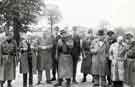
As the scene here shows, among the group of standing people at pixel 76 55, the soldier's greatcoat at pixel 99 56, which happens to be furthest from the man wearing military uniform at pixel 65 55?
the soldier's greatcoat at pixel 99 56

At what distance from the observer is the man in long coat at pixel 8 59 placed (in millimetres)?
9320

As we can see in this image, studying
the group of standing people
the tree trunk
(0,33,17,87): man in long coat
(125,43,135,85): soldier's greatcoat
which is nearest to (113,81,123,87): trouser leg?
the group of standing people

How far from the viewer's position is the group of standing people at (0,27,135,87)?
8.72 m

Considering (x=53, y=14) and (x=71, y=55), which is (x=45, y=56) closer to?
(x=71, y=55)

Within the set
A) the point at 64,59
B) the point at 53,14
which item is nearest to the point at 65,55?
the point at 64,59

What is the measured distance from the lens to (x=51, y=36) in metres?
10.4

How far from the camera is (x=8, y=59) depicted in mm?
9383

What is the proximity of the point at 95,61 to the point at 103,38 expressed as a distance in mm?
808

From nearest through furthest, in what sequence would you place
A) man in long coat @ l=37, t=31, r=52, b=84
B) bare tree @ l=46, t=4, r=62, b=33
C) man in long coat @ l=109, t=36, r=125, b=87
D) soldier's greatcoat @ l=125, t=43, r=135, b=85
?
soldier's greatcoat @ l=125, t=43, r=135, b=85
man in long coat @ l=109, t=36, r=125, b=87
man in long coat @ l=37, t=31, r=52, b=84
bare tree @ l=46, t=4, r=62, b=33

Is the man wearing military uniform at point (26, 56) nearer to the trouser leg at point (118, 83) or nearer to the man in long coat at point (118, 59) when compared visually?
the man in long coat at point (118, 59)

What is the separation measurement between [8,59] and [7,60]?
0.16 feet

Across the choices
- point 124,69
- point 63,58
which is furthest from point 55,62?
point 124,69

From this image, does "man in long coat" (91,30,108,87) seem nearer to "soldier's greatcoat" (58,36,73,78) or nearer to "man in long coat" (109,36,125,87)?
"man in long coat" (109,36,125,87)

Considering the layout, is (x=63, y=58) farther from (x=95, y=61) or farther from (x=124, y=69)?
(x=124, y=69)
